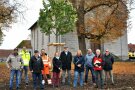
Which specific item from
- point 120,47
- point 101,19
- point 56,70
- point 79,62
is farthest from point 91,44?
point 56,70

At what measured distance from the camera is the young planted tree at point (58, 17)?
1531 inches

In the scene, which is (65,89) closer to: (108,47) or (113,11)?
(113,11)

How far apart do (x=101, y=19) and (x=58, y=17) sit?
6.03 m

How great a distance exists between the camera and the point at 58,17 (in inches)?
1532

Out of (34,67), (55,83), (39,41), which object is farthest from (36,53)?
(39,41)

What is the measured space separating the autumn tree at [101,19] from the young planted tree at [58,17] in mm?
4101

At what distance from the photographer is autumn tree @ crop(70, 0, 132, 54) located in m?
41.9

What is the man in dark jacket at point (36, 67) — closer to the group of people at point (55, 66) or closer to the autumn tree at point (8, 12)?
the group of people at point (55, 66)

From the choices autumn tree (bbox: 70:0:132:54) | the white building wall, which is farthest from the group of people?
the white building wall

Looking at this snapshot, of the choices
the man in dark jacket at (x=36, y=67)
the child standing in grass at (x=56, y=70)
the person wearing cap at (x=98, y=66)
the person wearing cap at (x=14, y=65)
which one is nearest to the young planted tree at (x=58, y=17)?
the child standing in grass at (x=56, y=70)

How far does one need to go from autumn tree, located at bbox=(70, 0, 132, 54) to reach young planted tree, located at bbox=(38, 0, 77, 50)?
4.10 m

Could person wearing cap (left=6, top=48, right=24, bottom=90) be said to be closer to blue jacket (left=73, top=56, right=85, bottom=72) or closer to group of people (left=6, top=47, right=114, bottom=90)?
group of people (left=6, top=47, right=114, bottom=90)

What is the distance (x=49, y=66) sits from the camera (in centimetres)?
2298

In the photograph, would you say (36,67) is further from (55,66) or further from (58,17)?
(58,17)
